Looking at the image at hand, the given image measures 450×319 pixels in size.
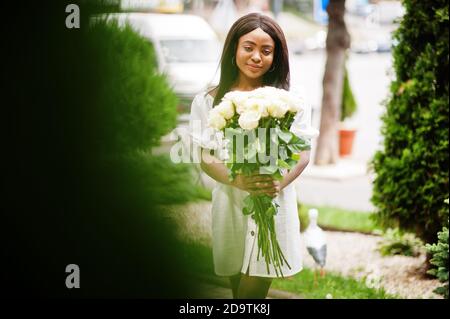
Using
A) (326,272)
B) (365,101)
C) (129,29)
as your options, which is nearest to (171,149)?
(129,29)

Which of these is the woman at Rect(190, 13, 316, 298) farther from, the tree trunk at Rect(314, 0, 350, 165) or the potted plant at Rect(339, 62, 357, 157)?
the potted plant at Rect(339, 62, 357, 157)

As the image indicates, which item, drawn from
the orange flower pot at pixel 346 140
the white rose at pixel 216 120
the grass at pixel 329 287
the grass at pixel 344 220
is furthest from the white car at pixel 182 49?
the orange flower pot at pixel 346 140

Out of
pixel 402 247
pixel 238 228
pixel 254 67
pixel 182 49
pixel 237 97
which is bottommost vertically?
pixel 402 247

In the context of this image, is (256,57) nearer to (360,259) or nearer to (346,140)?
(360,259)

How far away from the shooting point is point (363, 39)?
18.9 m

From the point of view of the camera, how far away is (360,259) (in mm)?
4488

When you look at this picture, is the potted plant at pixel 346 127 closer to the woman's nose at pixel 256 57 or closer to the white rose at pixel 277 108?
the woman's nose at pixel 256 57

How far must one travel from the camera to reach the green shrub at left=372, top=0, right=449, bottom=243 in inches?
146

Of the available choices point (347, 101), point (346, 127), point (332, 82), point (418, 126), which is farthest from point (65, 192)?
point (347, 101)

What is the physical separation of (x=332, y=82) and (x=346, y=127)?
1651 mm

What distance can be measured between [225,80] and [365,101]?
34.8 ft

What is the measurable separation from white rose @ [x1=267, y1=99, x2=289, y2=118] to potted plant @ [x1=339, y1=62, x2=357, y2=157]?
5551 millimetres

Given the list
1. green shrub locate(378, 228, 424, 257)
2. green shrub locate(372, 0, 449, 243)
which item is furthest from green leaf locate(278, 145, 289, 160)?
green shrub locate(378, 228, 424, 257)

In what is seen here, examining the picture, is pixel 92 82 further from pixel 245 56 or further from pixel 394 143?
pixel 394 143
